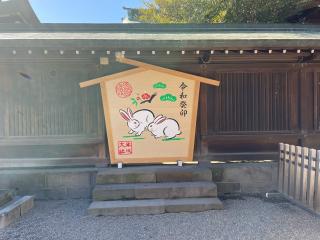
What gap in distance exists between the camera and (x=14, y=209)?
4.62 m

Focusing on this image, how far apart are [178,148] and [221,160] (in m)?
1.01

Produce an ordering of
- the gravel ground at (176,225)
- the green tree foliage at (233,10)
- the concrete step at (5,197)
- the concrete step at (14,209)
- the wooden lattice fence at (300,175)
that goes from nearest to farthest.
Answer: the gravel ground at (176,225) → the concrete step at (14,209) → the wooden lattice fence at (300,175) → the concrete step at (5,197) → the green tree foliage at (233,10)

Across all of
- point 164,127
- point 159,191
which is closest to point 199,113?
point 164,127

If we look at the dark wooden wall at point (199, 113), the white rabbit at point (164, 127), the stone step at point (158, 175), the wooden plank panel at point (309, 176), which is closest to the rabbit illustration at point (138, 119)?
the white rabbit at point (164, 127)

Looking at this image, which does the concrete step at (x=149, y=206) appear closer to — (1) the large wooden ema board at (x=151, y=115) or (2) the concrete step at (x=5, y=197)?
(1) the large wooden ema board at (x=151, y=115)

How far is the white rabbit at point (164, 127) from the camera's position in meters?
5.81

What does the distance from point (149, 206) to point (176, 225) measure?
668mm

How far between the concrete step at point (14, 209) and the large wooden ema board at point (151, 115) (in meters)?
1.73

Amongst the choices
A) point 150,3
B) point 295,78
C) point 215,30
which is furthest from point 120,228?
point 150,3

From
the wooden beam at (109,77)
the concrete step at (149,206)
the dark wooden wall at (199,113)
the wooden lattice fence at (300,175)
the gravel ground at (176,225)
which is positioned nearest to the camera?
the gravel ground at (176,225)

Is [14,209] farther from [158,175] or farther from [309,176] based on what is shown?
[309,176]

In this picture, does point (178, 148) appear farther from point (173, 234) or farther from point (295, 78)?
point (295, 78)

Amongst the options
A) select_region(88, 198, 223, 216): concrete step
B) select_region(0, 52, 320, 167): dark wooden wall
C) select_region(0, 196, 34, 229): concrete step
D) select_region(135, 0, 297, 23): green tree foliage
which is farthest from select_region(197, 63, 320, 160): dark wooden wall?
select_region(135, 0, 297, 23): green tree foliage

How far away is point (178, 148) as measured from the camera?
586 centimetres
